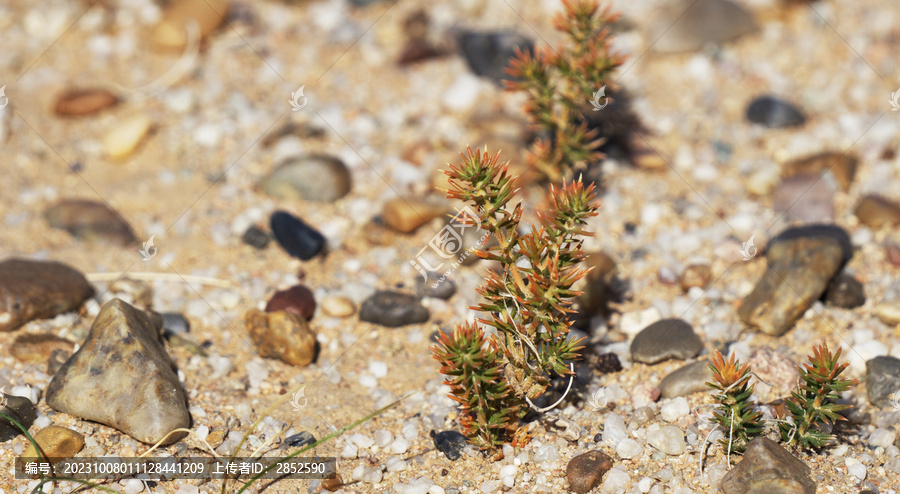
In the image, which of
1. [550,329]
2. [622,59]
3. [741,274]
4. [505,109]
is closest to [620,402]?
[550,329]

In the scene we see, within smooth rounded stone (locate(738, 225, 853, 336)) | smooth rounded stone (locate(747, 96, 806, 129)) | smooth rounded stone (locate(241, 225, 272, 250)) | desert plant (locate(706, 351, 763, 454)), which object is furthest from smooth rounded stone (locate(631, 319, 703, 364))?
smooth rounded stone (locate(241, 225, 272, 250))

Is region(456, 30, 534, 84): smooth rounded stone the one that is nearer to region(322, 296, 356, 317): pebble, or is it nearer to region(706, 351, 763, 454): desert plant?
region(322, 296, 356, 317): pebble

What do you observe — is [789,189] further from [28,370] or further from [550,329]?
[28,370]

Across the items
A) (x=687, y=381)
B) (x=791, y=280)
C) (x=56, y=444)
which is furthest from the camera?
(x=791, y=280)

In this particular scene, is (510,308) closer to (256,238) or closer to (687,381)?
(687,381)

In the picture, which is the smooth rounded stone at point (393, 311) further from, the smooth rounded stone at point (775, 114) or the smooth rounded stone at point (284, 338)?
the smooth rounded stone at point (775, 114)

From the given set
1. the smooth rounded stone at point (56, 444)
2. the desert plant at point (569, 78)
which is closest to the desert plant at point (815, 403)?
the desert plant at point (569, 78)

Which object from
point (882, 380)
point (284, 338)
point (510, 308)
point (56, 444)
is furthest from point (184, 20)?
point (882, 380)
